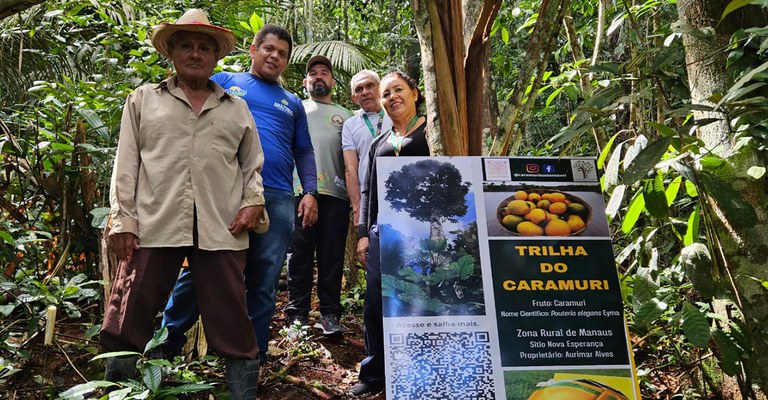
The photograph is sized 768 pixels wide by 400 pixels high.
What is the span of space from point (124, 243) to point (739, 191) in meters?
2.35

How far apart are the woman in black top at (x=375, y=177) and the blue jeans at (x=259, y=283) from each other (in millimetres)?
457

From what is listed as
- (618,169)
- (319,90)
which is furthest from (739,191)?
(319,90)

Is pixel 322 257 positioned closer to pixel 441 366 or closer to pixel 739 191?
pixel 441 366

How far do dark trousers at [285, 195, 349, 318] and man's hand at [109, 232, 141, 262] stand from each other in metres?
1.62

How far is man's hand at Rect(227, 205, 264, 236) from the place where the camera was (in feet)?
8.70

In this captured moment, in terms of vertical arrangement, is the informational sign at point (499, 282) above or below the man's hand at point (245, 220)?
below

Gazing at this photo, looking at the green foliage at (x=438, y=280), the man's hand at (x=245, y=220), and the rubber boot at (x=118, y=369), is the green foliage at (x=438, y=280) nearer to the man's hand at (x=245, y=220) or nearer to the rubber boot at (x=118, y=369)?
the man's hand at (x=245, y=220)

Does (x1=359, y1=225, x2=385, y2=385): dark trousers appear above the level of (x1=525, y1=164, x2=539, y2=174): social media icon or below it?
below

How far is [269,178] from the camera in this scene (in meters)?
3.25

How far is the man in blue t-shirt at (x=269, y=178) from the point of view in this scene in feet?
9.96

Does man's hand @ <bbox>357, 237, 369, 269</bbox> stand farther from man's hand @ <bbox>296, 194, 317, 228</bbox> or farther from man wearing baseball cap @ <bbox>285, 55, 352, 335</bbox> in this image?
man wearing baseball cap @ <bbox>285, 55, 352, 335</bbox>

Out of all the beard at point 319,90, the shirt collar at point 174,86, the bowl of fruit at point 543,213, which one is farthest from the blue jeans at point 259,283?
the bowl of fruit at point 543,213

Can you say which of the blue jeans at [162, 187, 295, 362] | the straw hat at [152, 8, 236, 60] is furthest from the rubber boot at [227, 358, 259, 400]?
the straw hat at [152, 8, 236, 60]

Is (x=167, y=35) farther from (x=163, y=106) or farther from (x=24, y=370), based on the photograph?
(x=24, y=370)
